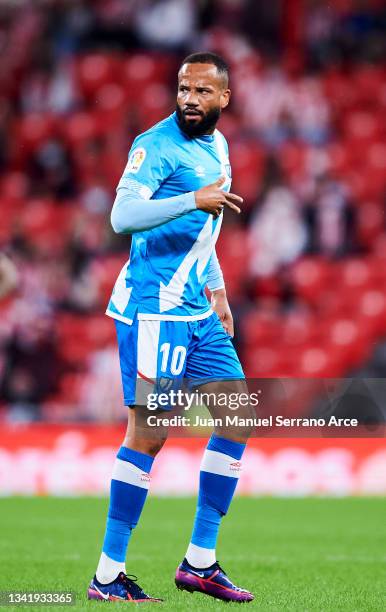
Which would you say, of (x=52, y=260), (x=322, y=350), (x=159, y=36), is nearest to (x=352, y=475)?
(x=322, y=350)

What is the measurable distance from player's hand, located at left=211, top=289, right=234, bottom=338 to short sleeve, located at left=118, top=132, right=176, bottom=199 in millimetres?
858

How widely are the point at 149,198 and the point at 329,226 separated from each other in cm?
906

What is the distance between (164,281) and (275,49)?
1178cm

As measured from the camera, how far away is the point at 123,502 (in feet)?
15.3

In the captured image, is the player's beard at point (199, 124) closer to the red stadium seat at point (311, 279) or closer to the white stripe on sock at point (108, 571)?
the white stripe on sock at point (108, 571)

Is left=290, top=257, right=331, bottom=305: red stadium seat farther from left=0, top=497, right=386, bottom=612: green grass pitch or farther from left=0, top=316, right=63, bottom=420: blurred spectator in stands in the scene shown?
left=0, top=497, right=386, bottom=612: green grass pitch

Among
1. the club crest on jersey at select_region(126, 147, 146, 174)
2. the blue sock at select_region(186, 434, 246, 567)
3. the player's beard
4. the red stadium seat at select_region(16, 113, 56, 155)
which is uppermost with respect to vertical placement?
the player's beard

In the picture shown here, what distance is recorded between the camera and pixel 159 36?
16297 millimetres

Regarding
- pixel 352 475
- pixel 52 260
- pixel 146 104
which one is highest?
pixel 146 104

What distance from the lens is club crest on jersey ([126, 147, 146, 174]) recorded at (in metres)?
4.59

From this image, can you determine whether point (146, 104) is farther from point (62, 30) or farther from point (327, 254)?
point (327, 254)

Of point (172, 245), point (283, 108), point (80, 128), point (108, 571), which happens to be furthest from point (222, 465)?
point (80, 128)

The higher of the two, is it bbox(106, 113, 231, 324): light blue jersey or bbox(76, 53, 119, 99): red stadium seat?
bbox(106, 113, 231, 324): light blue jersey

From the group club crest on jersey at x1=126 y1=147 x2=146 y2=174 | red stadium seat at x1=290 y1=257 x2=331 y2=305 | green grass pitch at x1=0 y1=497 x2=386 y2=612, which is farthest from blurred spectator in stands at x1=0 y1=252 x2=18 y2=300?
red stadium seat at x1=290 y1=257 x2=331 y2=305
